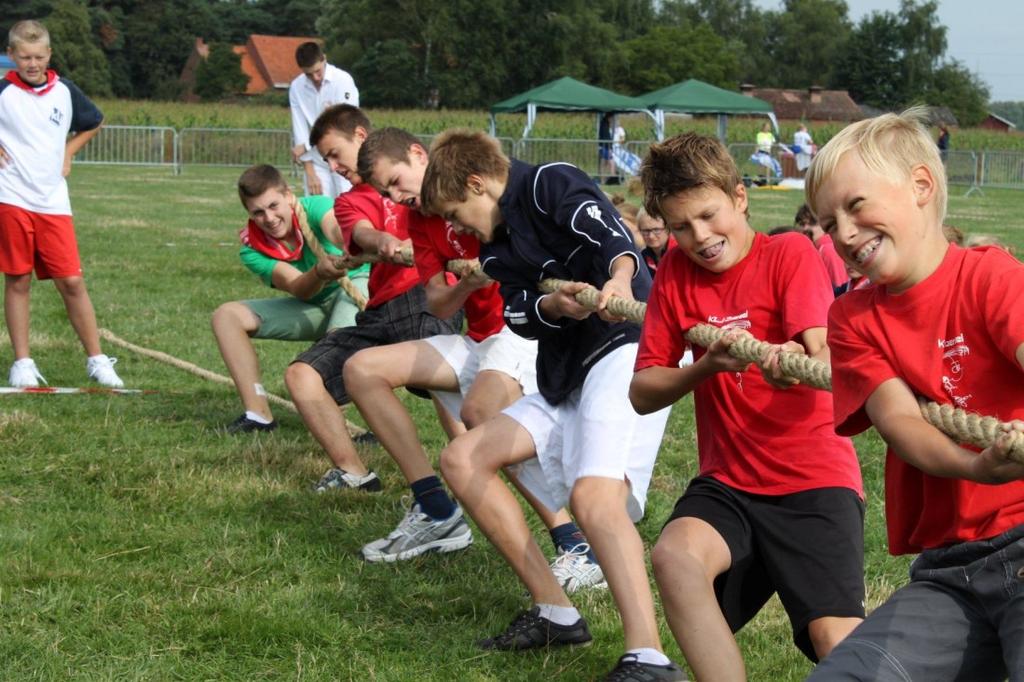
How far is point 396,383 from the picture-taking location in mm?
5695

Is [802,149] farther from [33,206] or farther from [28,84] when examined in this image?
[33,206]

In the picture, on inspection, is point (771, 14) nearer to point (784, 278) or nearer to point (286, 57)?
point (286, 57)

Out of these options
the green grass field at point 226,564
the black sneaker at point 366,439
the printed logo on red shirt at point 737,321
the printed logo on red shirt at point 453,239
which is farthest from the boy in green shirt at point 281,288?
the printed logo on red shirt at point 737,321

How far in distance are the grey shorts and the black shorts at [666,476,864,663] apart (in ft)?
2.37

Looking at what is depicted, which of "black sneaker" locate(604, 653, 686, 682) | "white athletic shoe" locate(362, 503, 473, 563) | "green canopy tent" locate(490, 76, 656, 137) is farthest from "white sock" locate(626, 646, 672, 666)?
"green canopy tent" locate(490, 76, 656, 137)

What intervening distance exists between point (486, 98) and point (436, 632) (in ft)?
261

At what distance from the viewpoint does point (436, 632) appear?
466 centimetres

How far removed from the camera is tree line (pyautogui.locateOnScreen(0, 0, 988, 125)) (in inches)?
3216

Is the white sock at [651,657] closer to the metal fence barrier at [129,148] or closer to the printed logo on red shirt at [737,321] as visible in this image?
the printed logo on red shirt at [737,321]

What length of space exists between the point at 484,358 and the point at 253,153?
3385 cm

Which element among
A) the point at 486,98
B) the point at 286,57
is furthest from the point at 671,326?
the point at 286,57

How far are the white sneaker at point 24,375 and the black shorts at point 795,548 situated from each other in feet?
19.0

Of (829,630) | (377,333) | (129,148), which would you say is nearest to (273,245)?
(377,333)

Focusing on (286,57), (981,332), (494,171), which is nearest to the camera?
(981,332)
